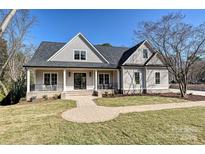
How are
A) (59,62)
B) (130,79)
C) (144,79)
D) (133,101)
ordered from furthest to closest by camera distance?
(144,79), (130,79), (59,62), (133,101)

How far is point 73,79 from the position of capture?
1598cm

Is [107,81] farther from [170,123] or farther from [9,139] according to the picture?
[9,139]

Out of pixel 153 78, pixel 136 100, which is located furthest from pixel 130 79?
pixel 136 100

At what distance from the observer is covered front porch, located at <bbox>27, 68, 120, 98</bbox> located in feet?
48.6

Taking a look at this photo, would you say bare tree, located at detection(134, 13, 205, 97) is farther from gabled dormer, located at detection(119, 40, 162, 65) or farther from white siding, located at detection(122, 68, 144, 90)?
white siding, located at detection(122, 68, 144, 90)

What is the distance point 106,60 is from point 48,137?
42.8ft

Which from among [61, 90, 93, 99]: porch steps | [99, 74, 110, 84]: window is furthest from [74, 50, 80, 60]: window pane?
[61, 90, 93, 99]: porch steps

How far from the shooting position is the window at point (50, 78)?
596 inches

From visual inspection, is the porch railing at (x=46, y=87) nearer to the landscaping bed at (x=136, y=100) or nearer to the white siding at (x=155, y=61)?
the landscaping bed at (x=136, y=100)

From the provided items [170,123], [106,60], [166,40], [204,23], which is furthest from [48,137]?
[204,23]

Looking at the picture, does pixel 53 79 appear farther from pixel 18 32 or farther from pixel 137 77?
pixel 18 32

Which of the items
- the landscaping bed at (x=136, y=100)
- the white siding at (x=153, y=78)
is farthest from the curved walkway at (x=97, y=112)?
the white siding at (x=153, y=78)

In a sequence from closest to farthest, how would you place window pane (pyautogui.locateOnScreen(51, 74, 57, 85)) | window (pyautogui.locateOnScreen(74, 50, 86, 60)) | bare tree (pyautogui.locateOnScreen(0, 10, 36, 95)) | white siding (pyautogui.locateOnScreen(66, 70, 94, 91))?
1. window pane (pyautogui.locateOnScreen(51, 74, 57, 85))
2. white siding (pyautogui.locateOnScreen(66, 70, 94, 91))
3. window (pyautogui.locateOnScreen(74, 50, 86, 60))
4. bare tree (pyautogui.locateOnScreen(0, 10, 36, 95))

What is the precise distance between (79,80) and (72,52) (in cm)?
329
